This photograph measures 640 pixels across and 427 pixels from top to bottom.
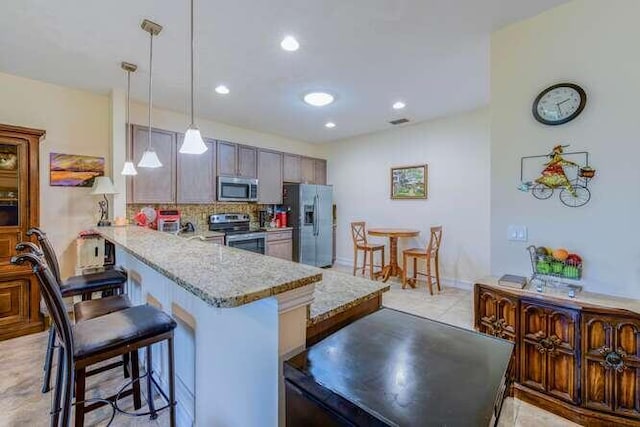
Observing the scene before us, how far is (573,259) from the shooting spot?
1.99m

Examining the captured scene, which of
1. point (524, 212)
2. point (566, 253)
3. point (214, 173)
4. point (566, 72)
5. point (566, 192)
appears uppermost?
point (566, 72)

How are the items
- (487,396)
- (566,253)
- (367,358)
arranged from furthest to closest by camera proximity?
(566,253)
(367,358)
(487,396)

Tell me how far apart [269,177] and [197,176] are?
1.35m

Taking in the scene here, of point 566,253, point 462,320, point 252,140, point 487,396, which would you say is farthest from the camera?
point 252,140

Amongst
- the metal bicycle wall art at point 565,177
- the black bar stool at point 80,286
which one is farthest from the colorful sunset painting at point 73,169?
the metal bicycle wall art at point 565,177

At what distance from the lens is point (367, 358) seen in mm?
992

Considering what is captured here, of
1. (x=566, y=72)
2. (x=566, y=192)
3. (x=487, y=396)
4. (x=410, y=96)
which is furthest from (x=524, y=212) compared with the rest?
(x=410, y=96)

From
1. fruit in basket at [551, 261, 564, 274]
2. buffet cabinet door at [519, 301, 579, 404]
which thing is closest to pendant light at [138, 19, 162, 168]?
buffet cabinet door at [519, 301, 579, 404]

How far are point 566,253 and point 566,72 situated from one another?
1243mm

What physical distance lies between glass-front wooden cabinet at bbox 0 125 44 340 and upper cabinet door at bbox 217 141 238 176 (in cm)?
216

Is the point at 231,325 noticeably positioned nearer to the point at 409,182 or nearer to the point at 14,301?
the point at 14,301

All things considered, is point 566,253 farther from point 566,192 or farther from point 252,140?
point 252,140

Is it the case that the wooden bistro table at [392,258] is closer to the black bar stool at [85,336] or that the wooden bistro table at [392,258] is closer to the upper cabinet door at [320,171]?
the upper cabinet door at [320,171]

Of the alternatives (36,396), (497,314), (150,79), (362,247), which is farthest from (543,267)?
(150,79)
